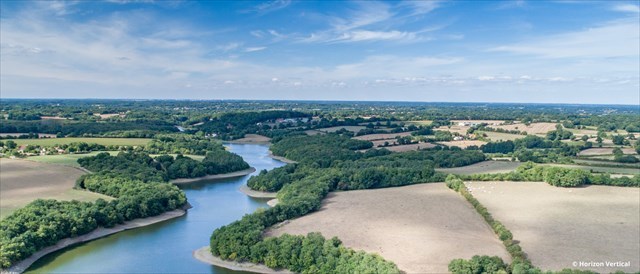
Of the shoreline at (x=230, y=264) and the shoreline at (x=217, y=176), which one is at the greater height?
the shoreline at (x=230, y=264)

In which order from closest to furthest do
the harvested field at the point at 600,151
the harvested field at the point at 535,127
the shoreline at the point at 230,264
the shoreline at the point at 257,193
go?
the shoreline at the point at 230,264
the shoreline at the point at 257,193
the harvested field at the point at 600,151
the harvested field at the point at 535,127

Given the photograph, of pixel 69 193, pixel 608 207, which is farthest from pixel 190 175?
pixel 608 207

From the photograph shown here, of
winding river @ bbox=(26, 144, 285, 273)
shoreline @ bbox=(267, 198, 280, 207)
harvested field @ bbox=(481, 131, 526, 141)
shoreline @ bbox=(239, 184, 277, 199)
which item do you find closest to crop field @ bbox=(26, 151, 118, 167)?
winding river @ bbox=(26, 144, 285, 273)

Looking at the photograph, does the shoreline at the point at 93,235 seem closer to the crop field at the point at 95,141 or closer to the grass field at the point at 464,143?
the crop field at the point at 95,141

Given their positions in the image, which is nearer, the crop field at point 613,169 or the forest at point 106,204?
the forest at point 106,204

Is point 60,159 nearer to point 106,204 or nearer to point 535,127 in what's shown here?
point 106,204

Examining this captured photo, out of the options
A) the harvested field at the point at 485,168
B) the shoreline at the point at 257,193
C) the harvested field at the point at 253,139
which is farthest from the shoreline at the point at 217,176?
the harvested field at the point at 253,139

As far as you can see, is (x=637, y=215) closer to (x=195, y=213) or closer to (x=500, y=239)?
(x=500, y=239)
